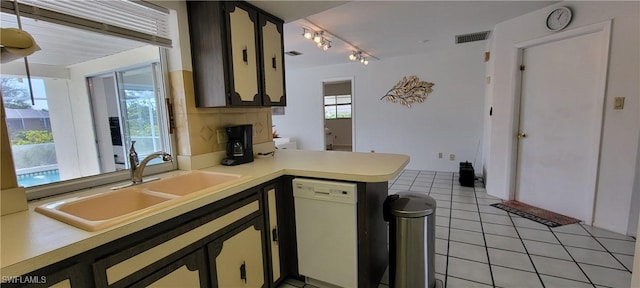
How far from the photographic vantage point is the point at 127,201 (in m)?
1.48

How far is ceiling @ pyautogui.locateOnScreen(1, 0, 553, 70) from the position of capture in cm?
153

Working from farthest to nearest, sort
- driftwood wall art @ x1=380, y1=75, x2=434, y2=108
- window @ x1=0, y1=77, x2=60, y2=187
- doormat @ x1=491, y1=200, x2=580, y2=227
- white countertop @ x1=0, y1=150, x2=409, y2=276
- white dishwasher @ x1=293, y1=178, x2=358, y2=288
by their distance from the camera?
1. driftwood wall art @ x1=380, y1=75, x2=434, y2=108
2. doormat @ x1=491, y1=200, x2=580, y2=227
3. white dishwasher @ x1=293, y1=178, x2=358, y2=288
4. window @ x1=0, y1=77, x2=60, y2=187
5. white countertop @ x1=0, y1=150, x2=409, y2=276

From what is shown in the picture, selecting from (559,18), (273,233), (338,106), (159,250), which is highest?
(559,18)

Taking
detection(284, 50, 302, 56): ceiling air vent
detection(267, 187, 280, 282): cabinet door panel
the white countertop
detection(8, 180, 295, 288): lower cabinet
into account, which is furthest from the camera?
detection(284, 50, 302, 56): ceiling air vent

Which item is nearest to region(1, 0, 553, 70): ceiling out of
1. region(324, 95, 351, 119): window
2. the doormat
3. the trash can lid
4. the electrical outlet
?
the electrical outlet

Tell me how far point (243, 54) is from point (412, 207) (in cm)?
157

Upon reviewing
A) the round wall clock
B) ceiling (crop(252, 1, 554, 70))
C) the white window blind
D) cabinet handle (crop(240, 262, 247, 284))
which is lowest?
cabinet handle (crop(240, 262, 247, 284))

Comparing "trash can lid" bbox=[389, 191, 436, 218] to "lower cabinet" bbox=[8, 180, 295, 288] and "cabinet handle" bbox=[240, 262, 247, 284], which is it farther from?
"cabinet handle" bbox=[240, 262, 247, 284]

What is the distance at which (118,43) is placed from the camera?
69.9 inches

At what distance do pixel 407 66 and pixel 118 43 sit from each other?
4.55 m

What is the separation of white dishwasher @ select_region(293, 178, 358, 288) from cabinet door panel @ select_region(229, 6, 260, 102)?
793 millimetres

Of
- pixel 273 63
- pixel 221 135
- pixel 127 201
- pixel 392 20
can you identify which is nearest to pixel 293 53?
pixel 392 20


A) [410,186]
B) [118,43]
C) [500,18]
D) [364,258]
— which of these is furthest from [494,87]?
[118,43]

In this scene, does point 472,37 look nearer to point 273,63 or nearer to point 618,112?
point 618,112
